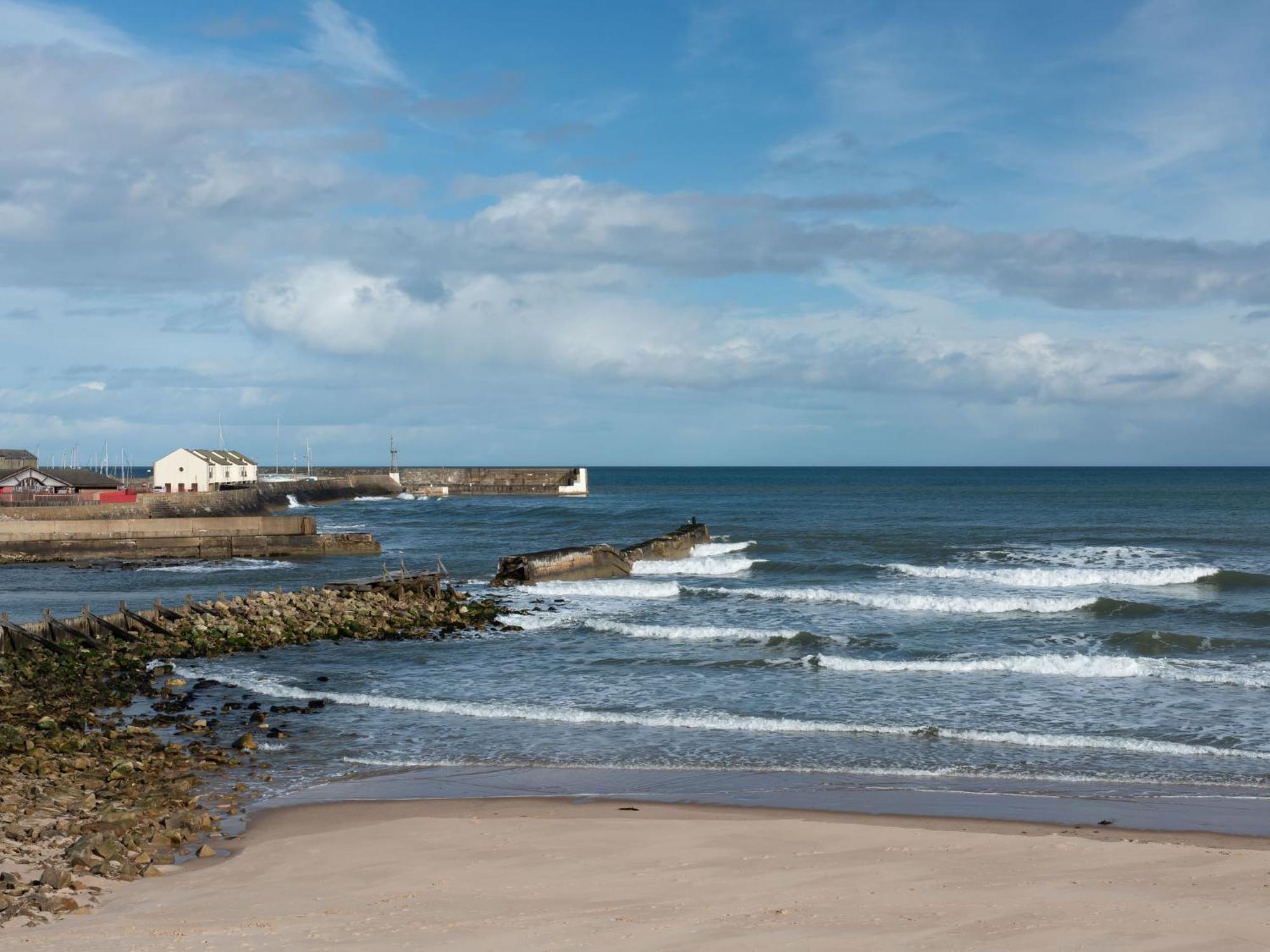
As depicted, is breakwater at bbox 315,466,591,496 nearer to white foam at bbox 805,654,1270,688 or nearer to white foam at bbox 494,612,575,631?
white foam at bbox 494,612,575,631

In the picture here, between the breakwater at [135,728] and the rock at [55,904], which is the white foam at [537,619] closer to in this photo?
the breakwater at [135,728]

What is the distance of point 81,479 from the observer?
65.6m

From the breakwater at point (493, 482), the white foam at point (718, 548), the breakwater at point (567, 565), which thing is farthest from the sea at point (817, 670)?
the breakwater at point (493, 482)

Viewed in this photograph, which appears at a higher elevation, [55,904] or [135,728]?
[55,904]

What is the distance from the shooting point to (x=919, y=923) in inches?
350

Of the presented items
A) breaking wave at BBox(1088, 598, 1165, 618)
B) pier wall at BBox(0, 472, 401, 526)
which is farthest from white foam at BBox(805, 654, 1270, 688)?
pier wall at BBox(0, 472, 401, 526)

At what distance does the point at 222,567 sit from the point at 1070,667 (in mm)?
35495

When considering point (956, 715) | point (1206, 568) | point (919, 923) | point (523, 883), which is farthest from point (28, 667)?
point (1206, 568)

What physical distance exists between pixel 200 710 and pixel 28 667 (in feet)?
16.4

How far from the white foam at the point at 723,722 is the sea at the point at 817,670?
0.06 metres

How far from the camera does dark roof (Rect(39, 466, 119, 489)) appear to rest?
63.5 meters

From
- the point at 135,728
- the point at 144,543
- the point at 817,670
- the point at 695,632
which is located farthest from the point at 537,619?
the point at 144,543

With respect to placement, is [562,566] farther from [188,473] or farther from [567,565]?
[188,473]

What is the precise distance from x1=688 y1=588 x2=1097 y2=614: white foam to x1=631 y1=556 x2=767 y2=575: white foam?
24.2ft
